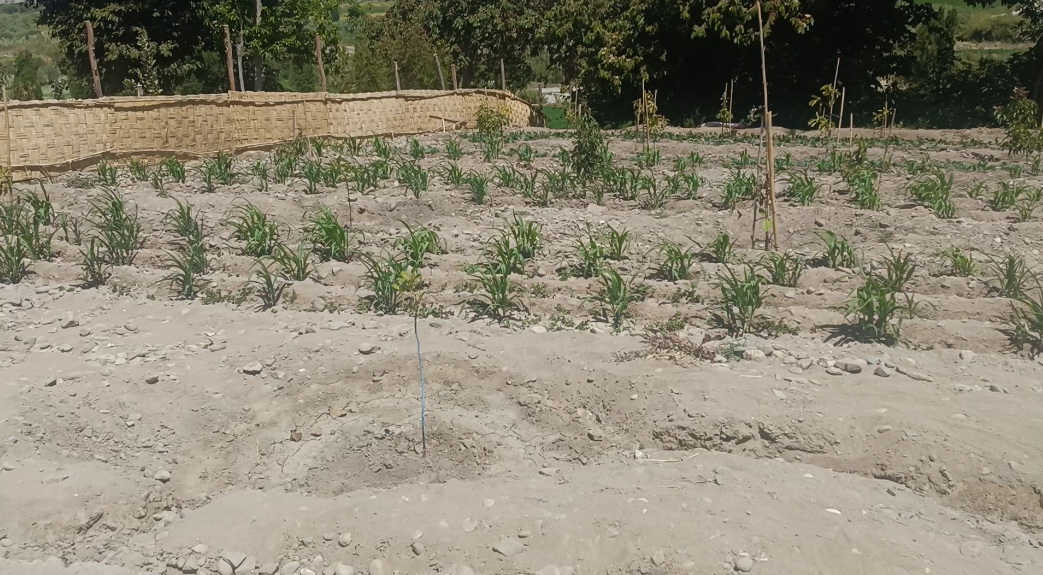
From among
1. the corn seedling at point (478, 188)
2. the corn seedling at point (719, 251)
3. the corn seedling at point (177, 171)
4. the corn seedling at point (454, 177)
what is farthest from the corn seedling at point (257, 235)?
the corn seedling at point (719, 251)

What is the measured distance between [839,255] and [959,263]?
72 cm

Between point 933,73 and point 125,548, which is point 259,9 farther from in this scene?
point 125,548

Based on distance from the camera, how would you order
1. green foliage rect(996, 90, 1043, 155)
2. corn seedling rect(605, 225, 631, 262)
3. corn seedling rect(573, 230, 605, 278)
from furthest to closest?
green foliage rect(996, 90, 1043, 155) < corn seedling rect(605, 225, 631, 262) < corn seedling rect(573, 230, 605, 278)

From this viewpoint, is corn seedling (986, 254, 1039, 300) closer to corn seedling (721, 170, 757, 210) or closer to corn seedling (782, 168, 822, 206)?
corn seedling (782, 168, 822, 206)

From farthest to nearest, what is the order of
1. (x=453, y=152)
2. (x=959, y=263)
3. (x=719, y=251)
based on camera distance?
(x=453, y=152)
(x=719, y=251)
(x=959, y=263)

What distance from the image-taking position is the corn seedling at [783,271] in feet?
18.5

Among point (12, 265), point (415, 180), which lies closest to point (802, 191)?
point (415, 180)

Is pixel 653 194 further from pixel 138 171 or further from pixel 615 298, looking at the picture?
pixel 138 171

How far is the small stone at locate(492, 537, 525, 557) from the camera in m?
3.39

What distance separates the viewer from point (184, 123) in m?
10.3

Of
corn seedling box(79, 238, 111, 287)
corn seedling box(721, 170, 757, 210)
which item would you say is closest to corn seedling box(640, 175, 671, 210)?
corn seedling box(721, 170, 757, 210)

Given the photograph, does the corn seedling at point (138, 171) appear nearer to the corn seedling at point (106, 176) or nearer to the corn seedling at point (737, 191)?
the corn seedling at point (106, 176)

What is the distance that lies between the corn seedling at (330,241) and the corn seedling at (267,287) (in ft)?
1.47

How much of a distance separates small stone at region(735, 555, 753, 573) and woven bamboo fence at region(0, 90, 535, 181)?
6.97 m
